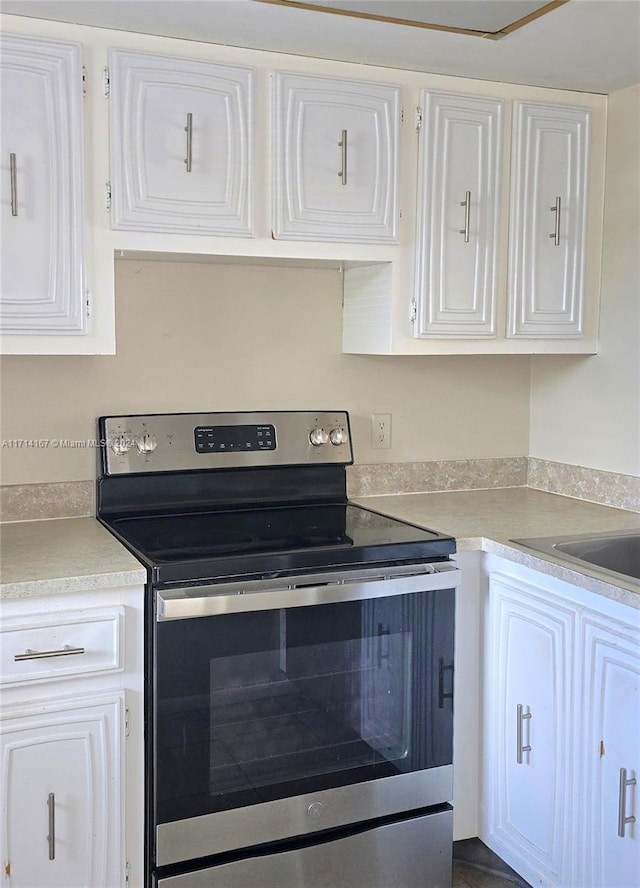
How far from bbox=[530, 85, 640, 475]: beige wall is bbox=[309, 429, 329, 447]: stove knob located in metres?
0.79

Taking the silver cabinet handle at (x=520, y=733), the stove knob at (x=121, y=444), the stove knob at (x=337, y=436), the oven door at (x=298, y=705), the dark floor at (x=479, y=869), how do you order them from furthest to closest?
1. the stove knob at (x=337, y=436)
2. the stove knob at (x=121, y=444)
3. the dark floor at (x=479, y=869)
4. the silver cabinet handle at (x=520, y=733)
5. the oven door at (x=298, y=705)

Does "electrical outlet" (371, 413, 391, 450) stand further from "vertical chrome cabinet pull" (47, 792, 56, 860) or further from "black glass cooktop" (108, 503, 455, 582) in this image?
"vertical chrome cabinet pull" (47, 792, 56, 860)

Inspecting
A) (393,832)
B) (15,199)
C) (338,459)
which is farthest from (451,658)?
(15,199)

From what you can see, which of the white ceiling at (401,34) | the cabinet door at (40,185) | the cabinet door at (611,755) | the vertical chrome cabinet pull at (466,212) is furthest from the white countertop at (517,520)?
the white ceiling at (401,34)

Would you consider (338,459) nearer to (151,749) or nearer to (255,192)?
(255,192)

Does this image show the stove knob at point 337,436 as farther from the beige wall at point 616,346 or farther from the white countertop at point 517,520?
the beige wall at point 616,346

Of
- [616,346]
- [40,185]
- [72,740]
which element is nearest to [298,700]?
[72,740]

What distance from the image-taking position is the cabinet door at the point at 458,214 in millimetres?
2375

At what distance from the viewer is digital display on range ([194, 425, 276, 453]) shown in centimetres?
243

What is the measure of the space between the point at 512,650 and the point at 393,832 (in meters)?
0.51

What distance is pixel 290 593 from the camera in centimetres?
194

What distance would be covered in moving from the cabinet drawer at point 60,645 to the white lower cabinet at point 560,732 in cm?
94

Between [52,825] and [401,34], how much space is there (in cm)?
188

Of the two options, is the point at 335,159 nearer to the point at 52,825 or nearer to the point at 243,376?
the point at 243,376
